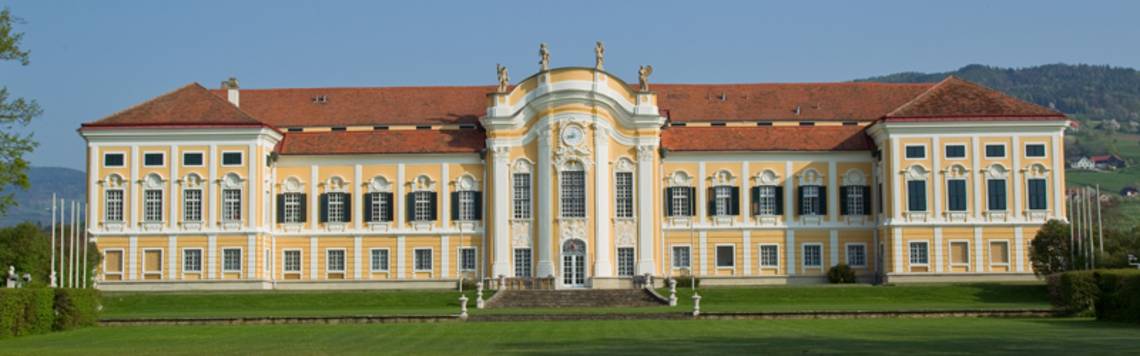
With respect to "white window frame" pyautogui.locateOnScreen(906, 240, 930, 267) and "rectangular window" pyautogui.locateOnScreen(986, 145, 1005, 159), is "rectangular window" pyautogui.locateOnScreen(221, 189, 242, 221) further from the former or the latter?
"rectangular window" pyautogui.locateOnScreen(986, 145, 1005, 159)

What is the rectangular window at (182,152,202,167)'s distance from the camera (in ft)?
212

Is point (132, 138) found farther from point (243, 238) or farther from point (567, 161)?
point (567, 161)

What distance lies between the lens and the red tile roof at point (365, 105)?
67.9 meters

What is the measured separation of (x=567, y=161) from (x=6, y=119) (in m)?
39.3

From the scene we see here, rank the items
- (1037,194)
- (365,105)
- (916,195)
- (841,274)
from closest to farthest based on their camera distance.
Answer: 1. (1037,194)
2. (916,195)
3. (841,274)
4. (365,105)

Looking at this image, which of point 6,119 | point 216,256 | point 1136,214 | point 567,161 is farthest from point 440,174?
point 1136,214

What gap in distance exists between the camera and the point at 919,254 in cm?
6397

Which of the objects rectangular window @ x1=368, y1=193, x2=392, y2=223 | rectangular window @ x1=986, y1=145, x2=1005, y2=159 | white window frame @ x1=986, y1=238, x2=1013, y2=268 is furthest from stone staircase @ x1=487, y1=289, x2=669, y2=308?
rectangular window @ x1=986, y1=145, x2=1005, y2=159

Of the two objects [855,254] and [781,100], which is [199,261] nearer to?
[781,100]

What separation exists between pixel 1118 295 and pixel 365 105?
37.8 metres

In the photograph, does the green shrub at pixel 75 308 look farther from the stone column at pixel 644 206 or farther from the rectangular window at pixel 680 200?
the rectangular window at pixel 680 200

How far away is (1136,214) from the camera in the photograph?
143 meters

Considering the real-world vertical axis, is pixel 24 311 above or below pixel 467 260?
below

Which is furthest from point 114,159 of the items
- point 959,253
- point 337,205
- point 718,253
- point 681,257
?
point 959,253
